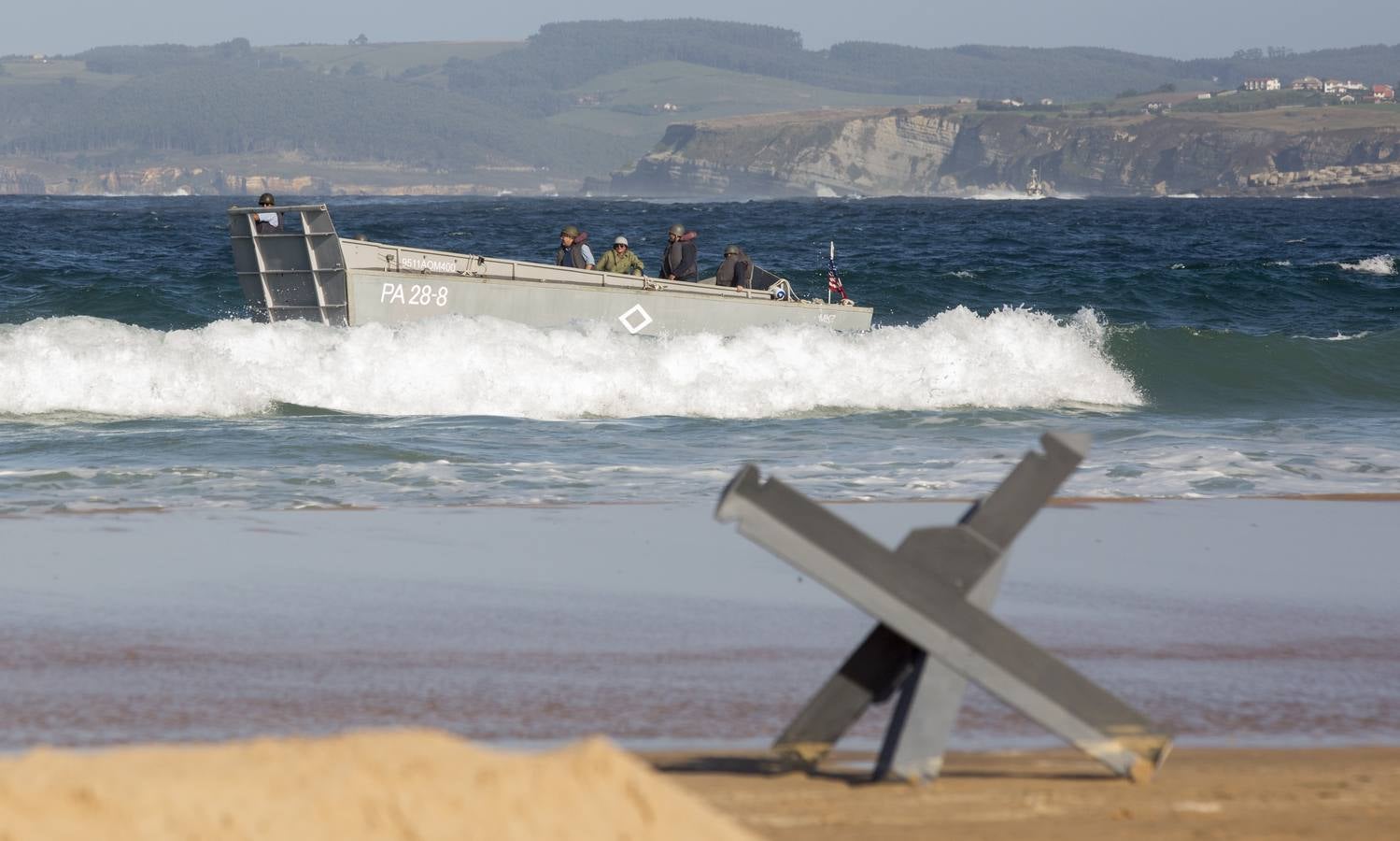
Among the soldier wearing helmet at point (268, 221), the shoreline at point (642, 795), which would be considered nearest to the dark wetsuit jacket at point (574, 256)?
the soldier wearing helmet at point (268, 221)

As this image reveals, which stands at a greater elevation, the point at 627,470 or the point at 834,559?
the point at 834,559

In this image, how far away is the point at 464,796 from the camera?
3.45m

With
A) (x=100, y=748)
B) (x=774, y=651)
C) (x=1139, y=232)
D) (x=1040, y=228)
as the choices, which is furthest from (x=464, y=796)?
(x=1040, y=228)

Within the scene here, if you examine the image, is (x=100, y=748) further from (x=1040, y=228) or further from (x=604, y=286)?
(x=1040, y=228)

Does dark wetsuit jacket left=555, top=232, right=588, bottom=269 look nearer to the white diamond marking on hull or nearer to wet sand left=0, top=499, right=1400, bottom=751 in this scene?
the white diamond marking on hull

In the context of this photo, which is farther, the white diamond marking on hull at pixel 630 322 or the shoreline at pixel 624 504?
the white diamond marking on hull at pixel 630 322

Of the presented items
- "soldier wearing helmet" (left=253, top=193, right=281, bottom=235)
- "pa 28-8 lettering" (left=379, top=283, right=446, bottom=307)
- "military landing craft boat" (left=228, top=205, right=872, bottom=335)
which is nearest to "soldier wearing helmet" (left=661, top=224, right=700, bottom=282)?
"military landing craft boat" (left=228, top=205, right=872, bottom=335)

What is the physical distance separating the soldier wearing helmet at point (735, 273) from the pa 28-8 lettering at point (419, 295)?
3.54 meters

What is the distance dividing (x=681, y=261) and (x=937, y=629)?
1752 centimetres

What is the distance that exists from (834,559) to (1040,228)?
62306mm

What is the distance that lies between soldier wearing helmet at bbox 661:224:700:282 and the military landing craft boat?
1.98 ft

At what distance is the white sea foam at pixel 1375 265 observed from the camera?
127ft

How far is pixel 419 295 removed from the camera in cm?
2034

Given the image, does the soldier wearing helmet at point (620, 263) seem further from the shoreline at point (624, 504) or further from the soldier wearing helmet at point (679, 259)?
the shoreline at point (624, 504)
